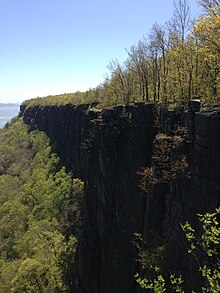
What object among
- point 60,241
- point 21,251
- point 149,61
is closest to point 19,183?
point 21,251

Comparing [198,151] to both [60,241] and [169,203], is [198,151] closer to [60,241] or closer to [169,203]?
[169,203]

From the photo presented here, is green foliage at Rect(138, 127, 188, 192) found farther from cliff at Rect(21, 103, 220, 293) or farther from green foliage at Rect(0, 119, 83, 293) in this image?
green foliage at Rect(0, 119, 83, 293)

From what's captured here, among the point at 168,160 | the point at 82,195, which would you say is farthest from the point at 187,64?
the point at 82,195

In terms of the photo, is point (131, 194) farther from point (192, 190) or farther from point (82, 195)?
point (82, 195)

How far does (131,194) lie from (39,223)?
3249 cm

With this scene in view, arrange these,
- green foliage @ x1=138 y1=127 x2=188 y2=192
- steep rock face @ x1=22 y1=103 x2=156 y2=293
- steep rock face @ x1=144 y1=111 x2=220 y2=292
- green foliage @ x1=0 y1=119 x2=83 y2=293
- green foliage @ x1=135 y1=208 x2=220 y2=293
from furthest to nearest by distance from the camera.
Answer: green foliage @ x1=0 y1=119 x2=83 y2=293
steep rock face @ x1=22 y1=103 x2=156 y2=293
green foliage @ x1=138 y1=127 x2=188 y2=192
steep rock face @ x1=144 y1=111 x2=220 y2=292
green foliage @ x1=135 y1=208 x2=220 y2=293

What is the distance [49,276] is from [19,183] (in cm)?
5270

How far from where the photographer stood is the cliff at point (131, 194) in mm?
17453

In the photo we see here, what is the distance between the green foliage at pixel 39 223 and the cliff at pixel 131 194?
6.44 m

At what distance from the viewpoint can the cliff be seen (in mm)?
17453

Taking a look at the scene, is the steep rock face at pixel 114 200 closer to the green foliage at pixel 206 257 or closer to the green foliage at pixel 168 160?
the green foliage at pixel 168 160

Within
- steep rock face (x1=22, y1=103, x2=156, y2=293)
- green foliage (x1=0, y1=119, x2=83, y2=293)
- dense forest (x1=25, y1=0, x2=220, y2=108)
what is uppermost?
dense forest (x1=25, y1=0, x2=220, y2=108)

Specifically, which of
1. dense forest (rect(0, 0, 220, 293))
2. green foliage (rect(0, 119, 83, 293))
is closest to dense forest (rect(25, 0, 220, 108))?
dense forest (rect(0, 0, 220, 293))

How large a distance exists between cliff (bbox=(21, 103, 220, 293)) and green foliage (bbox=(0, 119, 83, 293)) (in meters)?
6.44
